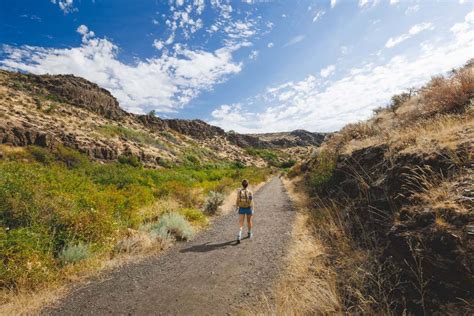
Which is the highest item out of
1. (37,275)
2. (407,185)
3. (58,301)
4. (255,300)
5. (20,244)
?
(407,185)

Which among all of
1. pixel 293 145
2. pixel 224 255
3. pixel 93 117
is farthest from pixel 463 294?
pixel 293 145

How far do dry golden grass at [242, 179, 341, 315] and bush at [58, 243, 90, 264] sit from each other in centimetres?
410

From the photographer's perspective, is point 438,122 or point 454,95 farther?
point 454,95

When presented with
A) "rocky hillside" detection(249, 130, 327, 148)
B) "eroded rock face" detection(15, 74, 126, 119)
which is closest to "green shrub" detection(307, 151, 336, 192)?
"eroded rock face" detection(15, 74, 126, 119)

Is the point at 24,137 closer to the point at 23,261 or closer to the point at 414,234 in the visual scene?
the point at 23,261

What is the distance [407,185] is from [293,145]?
13361 cm

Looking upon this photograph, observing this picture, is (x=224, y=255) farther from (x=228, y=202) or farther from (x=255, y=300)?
(x=228, y=202)

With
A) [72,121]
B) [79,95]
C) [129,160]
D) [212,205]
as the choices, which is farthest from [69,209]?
[79,95]

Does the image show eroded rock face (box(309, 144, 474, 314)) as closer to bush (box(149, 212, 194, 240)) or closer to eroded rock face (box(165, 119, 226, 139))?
bush (box(149, 212, 194, 240))

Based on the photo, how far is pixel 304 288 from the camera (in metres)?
4.21

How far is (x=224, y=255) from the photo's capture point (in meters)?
6.87

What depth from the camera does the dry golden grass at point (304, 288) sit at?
359 centimetres

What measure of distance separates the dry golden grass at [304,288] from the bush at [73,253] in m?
4.10

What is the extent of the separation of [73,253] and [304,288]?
5126 mm
